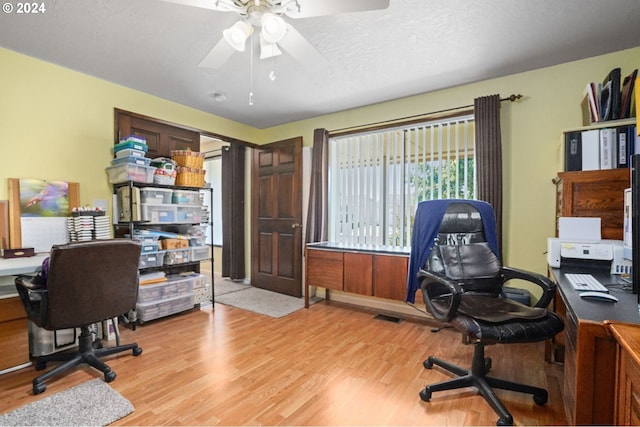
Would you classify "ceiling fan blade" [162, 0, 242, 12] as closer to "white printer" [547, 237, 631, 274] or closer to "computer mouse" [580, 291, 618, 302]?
"computer mouse" [580, 291, 618, 302]

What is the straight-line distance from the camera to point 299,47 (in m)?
1.76

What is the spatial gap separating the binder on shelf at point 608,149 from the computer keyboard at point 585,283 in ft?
2.80

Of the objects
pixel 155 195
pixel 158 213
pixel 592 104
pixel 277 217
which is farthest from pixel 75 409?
pixel 592 104

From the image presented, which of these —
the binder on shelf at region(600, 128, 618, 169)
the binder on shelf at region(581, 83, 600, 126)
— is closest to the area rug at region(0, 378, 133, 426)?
the binder on shelf at region(600, 128, 618, 169)

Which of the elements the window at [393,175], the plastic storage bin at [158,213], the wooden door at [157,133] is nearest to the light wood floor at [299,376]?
the plastic storage bin at [158,213]

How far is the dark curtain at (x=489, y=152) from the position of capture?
8.61 ft

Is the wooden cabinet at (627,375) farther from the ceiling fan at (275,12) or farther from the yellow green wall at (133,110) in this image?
the yellow green wall at (133,110)

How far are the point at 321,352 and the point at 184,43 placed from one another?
2687mm

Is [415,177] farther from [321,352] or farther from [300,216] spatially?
[321,352]

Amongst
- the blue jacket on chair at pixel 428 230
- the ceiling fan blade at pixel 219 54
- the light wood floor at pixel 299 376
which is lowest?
the light wood floor at pixel 299 376

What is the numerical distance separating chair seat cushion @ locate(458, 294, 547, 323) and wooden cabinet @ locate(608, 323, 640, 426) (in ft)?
1.73

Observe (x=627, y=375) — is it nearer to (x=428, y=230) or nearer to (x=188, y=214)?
(x=428, y=230)

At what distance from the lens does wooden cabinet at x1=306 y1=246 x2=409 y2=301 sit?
9.39 ft

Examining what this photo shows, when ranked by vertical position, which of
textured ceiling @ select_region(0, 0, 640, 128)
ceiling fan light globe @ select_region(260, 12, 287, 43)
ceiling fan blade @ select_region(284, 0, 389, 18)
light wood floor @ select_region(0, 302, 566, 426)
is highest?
textured ceiling @ select_region(0, 0, 640, 128)
